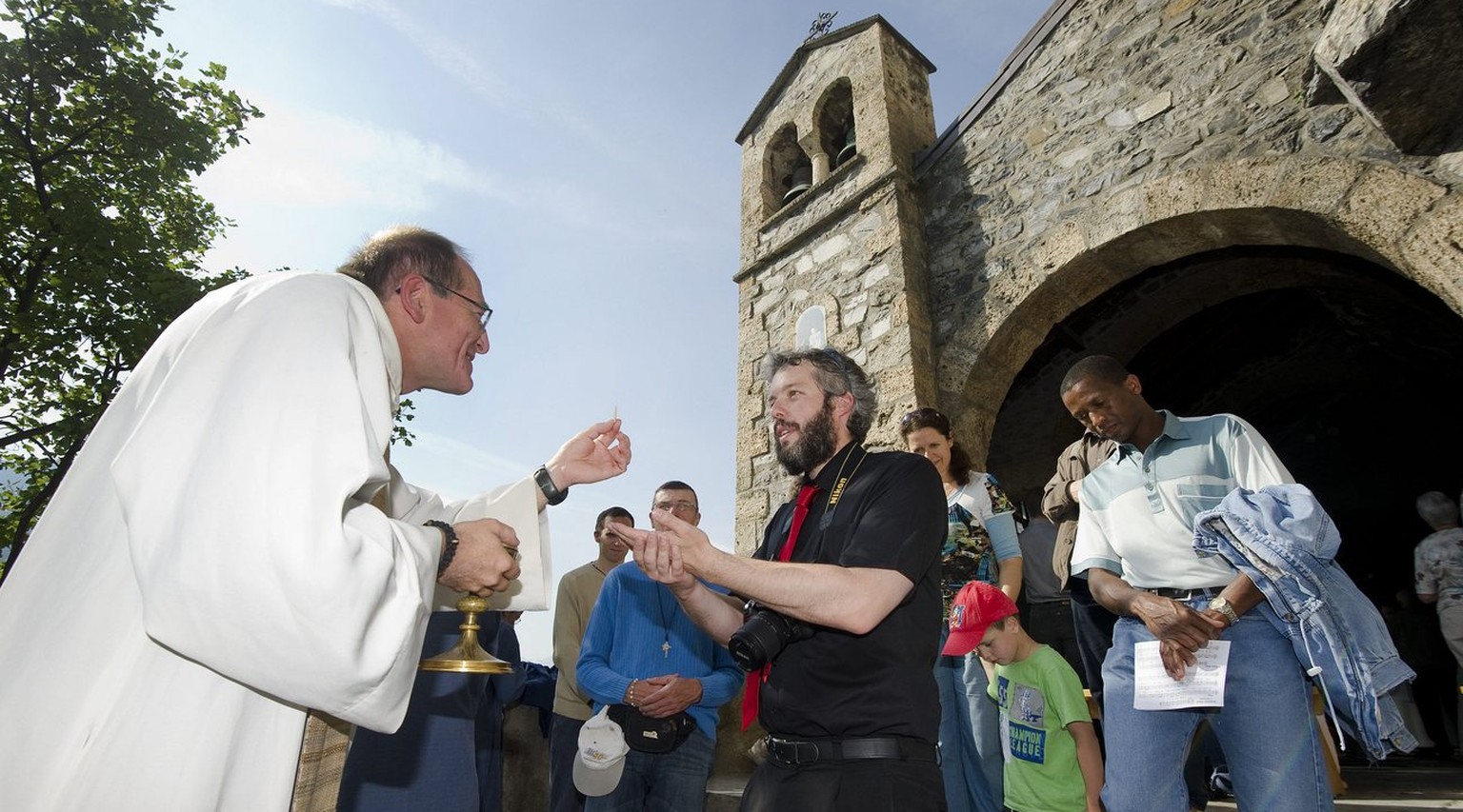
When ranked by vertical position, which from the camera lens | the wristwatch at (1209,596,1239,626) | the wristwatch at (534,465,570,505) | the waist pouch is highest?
the wristwatch at (534,465,570,505)

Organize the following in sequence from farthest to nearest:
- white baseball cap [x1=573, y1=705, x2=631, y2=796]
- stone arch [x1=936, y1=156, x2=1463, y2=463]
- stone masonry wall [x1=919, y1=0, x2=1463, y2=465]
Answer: stone masonry wall [x1=919, y1=0, x2=1463, y2=465] < stone arch [x1=936, y1=156, x2=1463, y2=463] < white baseball cap [x1=573, y1=705, x2=631, y2=796]

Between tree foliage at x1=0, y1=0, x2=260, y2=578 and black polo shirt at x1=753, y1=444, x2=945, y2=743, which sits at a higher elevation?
tree foliage at x1=0, y1=0, x2=260, y2=578

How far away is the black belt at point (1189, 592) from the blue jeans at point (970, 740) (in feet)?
3.07

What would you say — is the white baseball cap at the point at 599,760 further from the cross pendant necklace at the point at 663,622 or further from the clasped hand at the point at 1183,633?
the clasped hand at the point at 1183,633

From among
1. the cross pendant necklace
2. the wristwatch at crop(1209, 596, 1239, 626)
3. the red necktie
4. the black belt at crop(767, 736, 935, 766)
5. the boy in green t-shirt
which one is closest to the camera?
the black belt at crop(767, 736, 935, 766)

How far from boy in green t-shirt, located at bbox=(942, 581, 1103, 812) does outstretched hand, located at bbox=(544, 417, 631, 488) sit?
1.55 m

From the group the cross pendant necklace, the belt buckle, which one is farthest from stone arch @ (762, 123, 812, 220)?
the belt buckle

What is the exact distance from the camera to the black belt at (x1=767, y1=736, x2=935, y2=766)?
1.66 meters

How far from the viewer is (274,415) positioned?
1.10 meters

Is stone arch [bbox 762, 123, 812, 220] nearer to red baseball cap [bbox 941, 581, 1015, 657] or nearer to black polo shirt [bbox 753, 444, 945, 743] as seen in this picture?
red baseball cap [bbox 941, 581, 1015, 657]

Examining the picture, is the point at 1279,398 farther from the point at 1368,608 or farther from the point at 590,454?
the point at 590,454

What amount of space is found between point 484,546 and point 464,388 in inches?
26.4

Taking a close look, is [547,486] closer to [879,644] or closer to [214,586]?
[879,644]

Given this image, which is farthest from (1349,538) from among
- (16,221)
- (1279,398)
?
(16,221)
